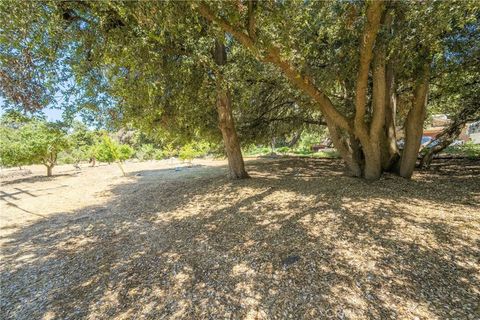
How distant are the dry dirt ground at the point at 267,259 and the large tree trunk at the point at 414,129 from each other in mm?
696

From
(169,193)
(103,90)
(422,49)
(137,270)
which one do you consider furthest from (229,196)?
(422,49)

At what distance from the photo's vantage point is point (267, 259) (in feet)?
10.4

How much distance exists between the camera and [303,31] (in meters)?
5.52

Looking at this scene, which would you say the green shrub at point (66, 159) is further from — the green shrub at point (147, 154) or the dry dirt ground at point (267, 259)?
the dry dirt ground at point (267, 259)

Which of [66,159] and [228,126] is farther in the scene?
[66,159]

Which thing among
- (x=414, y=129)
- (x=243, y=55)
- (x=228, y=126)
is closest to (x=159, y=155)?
(x=228, y=126)

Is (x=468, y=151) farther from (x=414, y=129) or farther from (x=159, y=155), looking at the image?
(x=159, y=155)

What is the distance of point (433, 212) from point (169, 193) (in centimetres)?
700

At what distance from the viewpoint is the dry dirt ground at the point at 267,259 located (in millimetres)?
2369

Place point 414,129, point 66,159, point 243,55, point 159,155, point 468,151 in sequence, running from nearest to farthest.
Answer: point 414,129, point 243,55, point 468,151, point 159,155, point 66,159

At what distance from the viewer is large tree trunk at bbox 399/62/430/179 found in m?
5.77

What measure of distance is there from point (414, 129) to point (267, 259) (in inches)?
223

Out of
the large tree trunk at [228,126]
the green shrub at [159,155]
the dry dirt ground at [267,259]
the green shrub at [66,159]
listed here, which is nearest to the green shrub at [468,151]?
the dry dirt ground at [267,259]

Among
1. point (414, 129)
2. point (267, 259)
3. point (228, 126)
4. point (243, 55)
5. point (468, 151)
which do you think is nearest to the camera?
point (267, 259)
